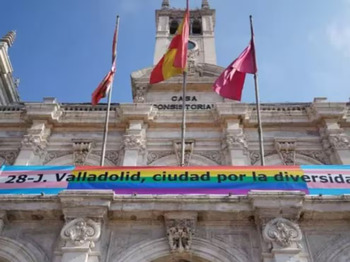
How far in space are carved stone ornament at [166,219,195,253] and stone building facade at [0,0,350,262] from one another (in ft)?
0.09

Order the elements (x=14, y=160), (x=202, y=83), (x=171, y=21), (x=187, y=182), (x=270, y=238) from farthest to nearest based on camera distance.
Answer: (x=171, y=21)
(x=202, y=83)
(x=14, y=160)
(x=187, y=182)
(x=270, y=238)

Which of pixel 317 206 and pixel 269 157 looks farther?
pixel 269 157

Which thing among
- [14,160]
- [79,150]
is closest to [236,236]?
[79,150]

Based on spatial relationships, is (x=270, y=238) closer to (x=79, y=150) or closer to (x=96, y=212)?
(x=96, y=212)

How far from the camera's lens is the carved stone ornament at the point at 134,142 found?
703 inches

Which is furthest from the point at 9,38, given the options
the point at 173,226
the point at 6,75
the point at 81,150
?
the point at 173,226

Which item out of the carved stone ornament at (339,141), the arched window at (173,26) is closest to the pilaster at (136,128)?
the carved stone ornament at (339,141)

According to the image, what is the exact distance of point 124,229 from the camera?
35.2 feet

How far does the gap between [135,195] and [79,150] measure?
8.25m

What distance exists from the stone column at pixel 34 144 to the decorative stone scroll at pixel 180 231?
9.25 meters

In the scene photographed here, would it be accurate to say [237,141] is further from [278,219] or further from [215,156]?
[278,219]

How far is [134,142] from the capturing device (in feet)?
59.0

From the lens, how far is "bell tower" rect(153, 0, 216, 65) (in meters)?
26.7

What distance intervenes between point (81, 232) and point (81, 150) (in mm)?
8547
